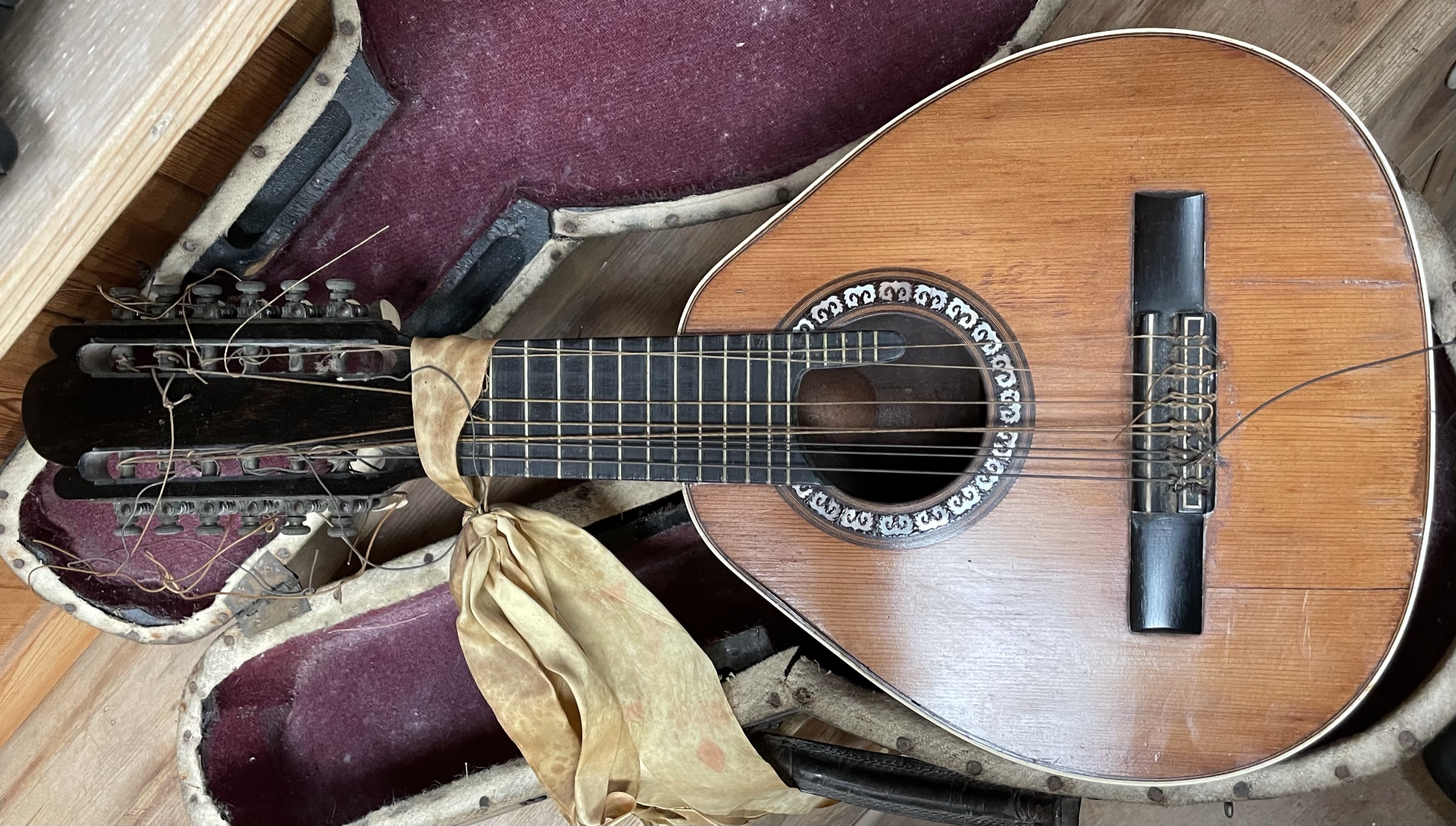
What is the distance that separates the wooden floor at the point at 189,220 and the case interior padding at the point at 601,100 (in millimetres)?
127

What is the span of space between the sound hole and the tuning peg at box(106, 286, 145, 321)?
0.68 m

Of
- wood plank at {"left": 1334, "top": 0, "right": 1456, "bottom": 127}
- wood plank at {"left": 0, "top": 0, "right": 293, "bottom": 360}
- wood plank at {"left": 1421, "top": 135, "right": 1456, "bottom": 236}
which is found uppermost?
wood plank at {"left": 1334, "top": 0, "right": 1456, "bottom": 127}

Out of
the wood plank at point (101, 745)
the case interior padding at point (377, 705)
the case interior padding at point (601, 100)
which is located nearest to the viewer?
the case interior padding at point (601, 100)

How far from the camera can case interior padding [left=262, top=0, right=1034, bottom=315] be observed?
942 millimetres

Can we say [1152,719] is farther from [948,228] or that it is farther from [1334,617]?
[948,228]

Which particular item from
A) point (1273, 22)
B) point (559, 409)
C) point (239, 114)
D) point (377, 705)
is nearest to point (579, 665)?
point (559, 409)

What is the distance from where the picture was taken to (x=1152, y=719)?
0.89 m

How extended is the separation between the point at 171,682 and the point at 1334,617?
1471 mm

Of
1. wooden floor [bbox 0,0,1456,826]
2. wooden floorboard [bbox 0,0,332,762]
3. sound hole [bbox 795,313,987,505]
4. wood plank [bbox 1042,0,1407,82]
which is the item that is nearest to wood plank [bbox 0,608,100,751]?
wooden floor [bbox 0,0,1456,826]

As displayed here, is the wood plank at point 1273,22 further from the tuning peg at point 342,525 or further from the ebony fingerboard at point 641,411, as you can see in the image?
the tuning peg at point 342,525

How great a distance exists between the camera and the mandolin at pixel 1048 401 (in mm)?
840

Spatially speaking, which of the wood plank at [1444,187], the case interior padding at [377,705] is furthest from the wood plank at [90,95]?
the wood plank at [1444,187]

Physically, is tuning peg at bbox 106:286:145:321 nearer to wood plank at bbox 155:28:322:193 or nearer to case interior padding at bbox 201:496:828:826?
wood plank at bbox 155:28:322:193

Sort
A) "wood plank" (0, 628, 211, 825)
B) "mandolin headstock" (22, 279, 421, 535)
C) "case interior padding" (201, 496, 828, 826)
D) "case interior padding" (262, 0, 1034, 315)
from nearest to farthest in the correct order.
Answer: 1. "mandolin headstock" (22, 279, 421, 535)
2. "case interior padding" (262, 0, 1034, 315)
3. "case interior padding" (201, 496, 828, 826)
4. "wood plank" (0, 628, 211, 825)
